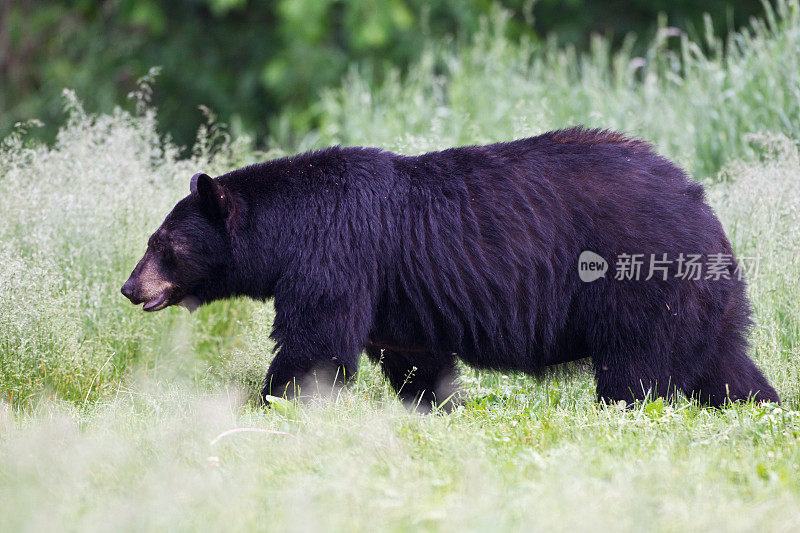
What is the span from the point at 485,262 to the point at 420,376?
0.82 metres

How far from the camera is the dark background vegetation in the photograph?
13516 millimetres

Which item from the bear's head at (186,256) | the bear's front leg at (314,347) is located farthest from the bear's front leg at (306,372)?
the bear's head at (186,256)

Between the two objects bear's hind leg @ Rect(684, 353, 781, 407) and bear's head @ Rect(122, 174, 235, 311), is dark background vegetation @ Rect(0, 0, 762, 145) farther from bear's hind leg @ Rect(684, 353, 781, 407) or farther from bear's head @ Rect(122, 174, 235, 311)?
bear's hind leg @ Rect(684, 353, 781, 407)

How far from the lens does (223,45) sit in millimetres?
15055

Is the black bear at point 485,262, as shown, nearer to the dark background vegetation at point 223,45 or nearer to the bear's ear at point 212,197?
the bear's ear at point 212,197

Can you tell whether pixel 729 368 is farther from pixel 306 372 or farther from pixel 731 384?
pixel 306 372

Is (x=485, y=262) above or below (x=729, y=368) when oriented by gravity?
above

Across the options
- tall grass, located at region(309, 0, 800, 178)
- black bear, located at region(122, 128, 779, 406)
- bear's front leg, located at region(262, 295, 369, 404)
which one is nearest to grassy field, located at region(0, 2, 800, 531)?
tall grass, located at region(309, 0, 800, 178)

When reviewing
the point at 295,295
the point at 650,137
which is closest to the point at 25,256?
the point at 295,295

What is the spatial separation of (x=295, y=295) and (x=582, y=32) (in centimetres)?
1190

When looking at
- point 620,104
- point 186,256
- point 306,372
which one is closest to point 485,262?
point 306,372

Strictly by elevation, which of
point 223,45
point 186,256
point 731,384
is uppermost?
point 223,45

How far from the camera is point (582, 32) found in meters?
14.9

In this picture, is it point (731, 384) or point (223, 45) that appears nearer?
point (731, 384)
